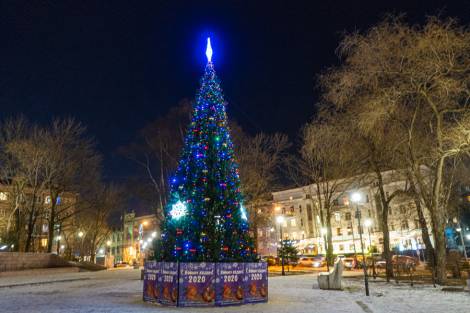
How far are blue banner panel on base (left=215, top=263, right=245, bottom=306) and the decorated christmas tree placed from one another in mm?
611

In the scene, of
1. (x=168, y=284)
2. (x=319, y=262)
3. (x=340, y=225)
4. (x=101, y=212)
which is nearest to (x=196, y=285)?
(x=168, y=284)

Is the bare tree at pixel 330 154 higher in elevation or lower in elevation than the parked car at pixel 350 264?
higher

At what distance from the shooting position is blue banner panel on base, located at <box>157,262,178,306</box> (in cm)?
1152

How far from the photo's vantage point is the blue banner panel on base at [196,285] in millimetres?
11383

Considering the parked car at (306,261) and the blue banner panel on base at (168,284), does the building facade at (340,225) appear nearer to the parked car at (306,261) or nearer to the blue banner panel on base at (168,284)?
the parked car at (306,261)

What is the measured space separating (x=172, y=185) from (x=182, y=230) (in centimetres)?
191

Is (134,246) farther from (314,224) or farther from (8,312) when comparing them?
(8,312)

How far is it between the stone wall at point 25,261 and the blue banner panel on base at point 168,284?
80.2ft

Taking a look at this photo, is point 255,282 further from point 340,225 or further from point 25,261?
point 340,225

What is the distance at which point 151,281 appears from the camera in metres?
12.6

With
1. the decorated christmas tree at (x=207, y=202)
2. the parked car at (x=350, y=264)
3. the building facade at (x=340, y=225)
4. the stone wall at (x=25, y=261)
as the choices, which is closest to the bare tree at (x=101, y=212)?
the stone wall at (x=25, y=261)

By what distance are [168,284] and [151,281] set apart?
114 cm

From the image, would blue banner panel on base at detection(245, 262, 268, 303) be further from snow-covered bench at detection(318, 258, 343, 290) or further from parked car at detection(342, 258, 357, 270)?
parked car at detection(342, 258, 357, 270)

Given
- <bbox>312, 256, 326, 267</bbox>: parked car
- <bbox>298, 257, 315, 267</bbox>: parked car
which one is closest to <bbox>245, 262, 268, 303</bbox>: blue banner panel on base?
<bbox>312, 256, 326, 267</bbox>: parked car
